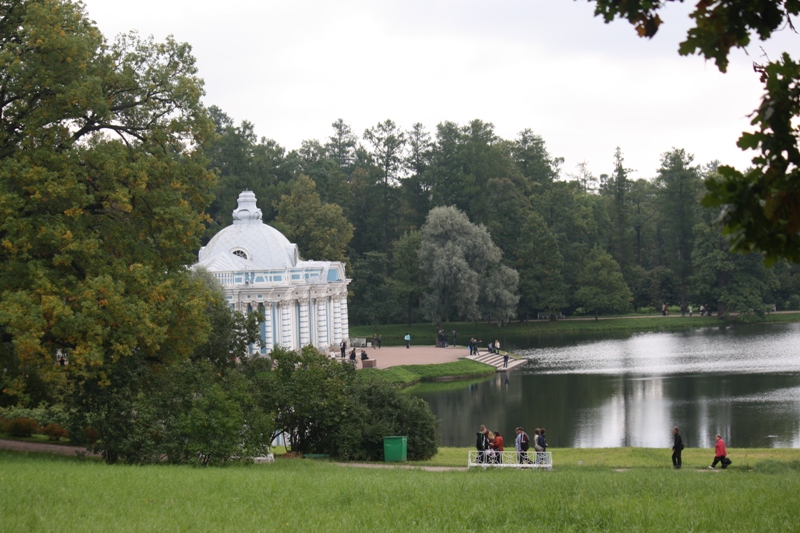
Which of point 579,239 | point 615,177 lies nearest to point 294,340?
point 579,239

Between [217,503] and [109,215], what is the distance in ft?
28.3

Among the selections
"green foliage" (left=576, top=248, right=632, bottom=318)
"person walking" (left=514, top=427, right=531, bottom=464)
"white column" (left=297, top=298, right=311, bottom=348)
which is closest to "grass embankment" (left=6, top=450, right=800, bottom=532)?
"person walking" (left=514, top=427, right=531, bottom=464)

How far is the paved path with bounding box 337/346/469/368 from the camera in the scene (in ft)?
147

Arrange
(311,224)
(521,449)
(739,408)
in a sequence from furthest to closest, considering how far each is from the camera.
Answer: (311,224)
(739,408)
(521,449)

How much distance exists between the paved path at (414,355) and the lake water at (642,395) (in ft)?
11.2

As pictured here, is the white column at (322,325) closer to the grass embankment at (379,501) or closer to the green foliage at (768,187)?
the grass embankment at (379,501)

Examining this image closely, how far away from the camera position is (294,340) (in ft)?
147

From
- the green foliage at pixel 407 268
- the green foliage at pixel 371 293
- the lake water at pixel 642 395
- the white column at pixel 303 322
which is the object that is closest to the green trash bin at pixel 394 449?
the lake water at pixel 642 395

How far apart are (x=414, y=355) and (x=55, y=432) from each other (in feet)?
95.7

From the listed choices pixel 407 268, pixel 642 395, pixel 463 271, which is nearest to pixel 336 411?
pixel 642 395

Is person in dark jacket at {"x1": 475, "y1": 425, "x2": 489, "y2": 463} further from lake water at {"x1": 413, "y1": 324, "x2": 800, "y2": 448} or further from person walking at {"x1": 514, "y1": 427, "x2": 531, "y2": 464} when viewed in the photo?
lake water at {"x1": 413, "y1": 324, "x2": 800, "y2": 448}

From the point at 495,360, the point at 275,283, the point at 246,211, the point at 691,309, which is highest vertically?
the point at 246,211

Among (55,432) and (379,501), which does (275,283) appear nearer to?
(55,432)

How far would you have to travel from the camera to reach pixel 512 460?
747 inches
